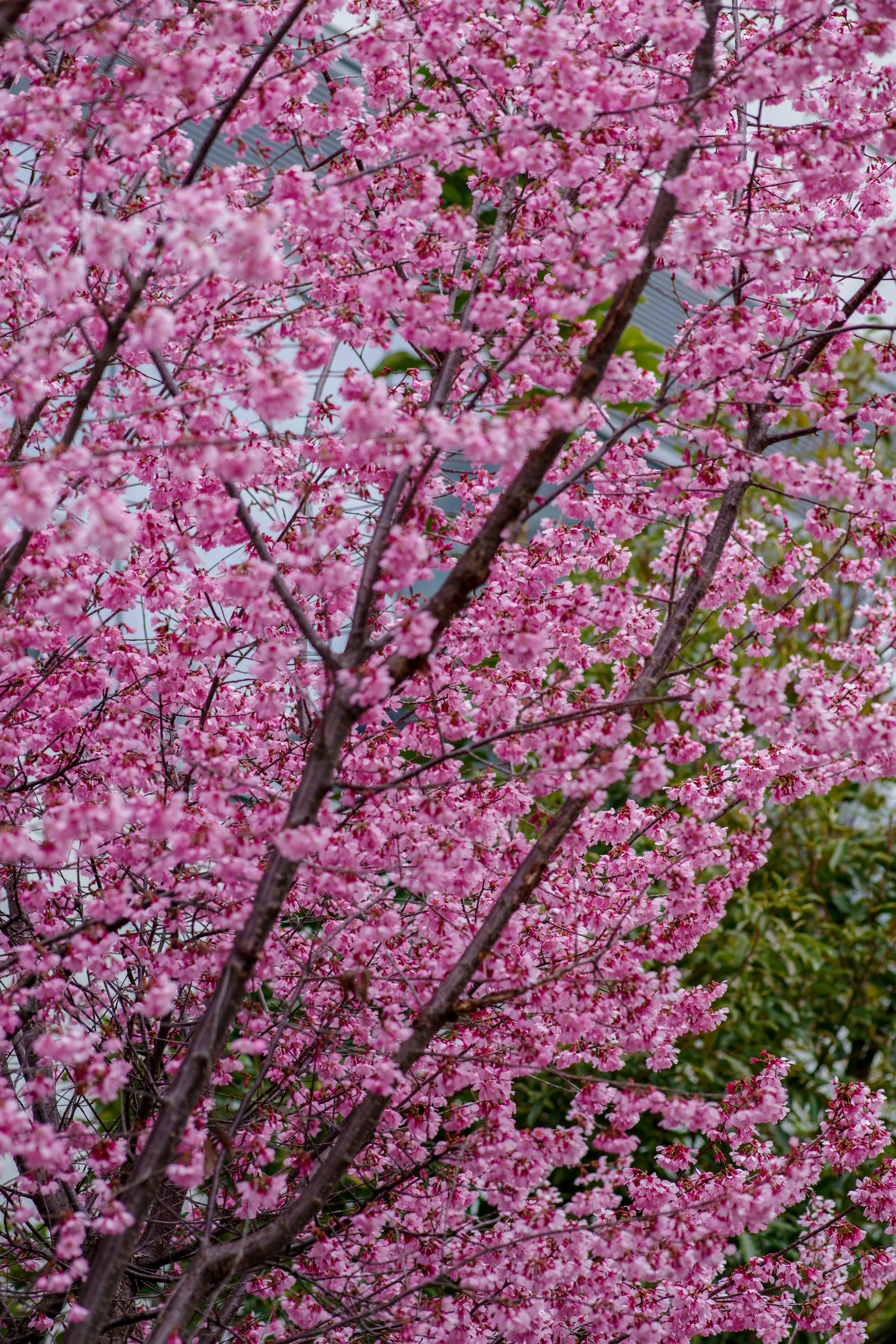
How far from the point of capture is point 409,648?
9.50 ft

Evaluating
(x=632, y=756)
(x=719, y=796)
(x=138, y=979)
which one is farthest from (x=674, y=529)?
(x=138, y=979)

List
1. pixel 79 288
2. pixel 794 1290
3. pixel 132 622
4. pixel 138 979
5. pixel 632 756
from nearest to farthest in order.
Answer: pixel 632 756 → pixel 79 288 → pixel 138 979 → pixel 794 1290 → pixel 132 622

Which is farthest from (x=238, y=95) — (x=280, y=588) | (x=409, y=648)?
(x=409, y=648)

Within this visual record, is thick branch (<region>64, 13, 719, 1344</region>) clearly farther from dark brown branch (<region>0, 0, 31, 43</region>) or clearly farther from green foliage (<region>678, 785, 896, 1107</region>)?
green foliage (<region>678, 785, 896, 1107</region>)

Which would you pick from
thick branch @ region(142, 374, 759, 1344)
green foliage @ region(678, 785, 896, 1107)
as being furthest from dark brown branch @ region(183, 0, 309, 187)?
green foliage @ region(678, 785, 896, 1107)

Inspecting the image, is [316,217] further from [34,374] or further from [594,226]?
[34,374]

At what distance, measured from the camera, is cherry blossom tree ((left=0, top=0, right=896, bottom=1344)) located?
300cm

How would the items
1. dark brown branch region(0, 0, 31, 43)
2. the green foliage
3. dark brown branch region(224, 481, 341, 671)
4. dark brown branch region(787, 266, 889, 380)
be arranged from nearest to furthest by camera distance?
dark brown branch region(0, 0, 31, 43)
dark brown branch region(224, 481, 341, 671)
dark brown branch region(787, 266, 889, 380)
the green foliage

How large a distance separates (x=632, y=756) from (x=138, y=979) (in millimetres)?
1934

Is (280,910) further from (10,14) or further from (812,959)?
(812,959)

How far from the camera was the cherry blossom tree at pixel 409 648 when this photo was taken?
9.86ft

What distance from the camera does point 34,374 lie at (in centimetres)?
352

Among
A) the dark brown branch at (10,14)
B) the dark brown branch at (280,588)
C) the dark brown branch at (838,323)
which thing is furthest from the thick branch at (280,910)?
the dark brown branch at (838,323)

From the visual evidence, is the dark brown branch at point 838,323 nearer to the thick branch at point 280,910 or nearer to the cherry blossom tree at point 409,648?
the cherry blossom tree at point 409,648
